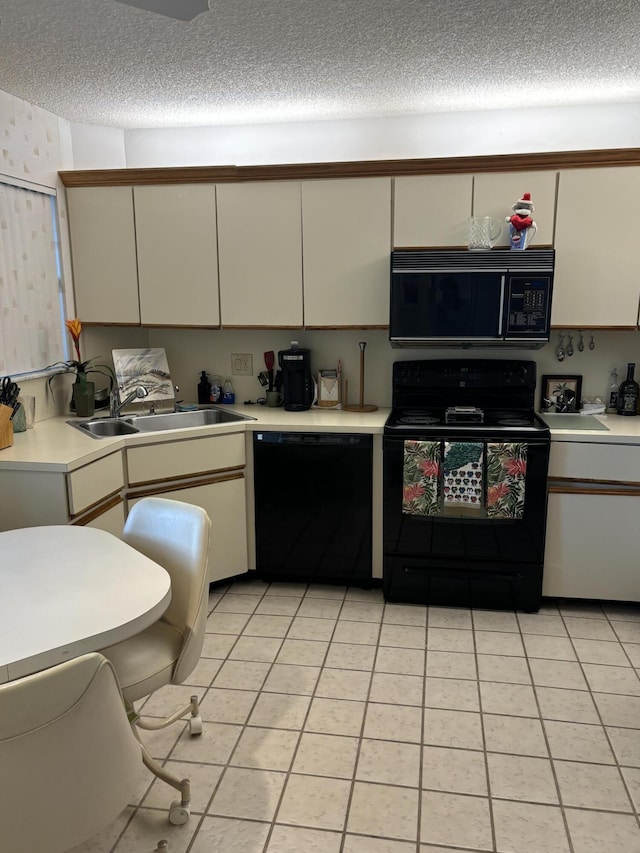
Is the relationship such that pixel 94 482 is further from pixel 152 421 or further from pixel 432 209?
pixel 432 209

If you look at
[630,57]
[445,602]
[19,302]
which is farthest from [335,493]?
[630,57]

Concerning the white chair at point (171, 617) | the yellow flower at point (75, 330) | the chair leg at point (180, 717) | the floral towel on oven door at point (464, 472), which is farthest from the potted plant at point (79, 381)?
the floral towel on oven door at point (464, 472)

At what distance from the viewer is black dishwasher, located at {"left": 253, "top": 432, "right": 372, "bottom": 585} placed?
325 cm

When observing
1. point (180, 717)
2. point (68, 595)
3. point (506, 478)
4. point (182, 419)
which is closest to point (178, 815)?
point (180, 717)

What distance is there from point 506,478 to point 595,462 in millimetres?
408

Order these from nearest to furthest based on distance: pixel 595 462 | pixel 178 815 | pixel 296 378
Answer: pixel 178 815 → pixel 595 462 → pixel 296 378

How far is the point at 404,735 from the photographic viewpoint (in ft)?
7.54

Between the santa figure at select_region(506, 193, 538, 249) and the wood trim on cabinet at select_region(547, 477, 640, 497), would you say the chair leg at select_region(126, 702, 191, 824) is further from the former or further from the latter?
the santa figure at select_region(506, 193, 538, 249)

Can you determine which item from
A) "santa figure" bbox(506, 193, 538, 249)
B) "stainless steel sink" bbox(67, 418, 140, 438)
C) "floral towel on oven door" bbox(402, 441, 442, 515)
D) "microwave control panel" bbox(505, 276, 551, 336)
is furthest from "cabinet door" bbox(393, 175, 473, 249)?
"stainless steel sink" bbox(67, 418, 140, 438)

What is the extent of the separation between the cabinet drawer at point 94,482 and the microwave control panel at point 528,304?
1.93 meters

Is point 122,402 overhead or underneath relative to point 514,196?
underneath

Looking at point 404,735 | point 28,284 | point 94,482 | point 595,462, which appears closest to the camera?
point 404,735

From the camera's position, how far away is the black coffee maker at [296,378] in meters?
3.55

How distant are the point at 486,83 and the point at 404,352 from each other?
1.36m
